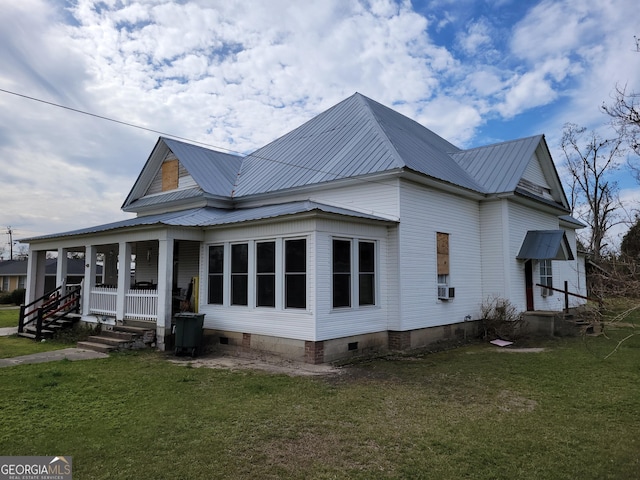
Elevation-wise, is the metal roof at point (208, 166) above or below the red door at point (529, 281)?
above

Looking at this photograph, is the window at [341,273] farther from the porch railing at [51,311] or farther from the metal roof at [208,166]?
the porch railing at [51,311]

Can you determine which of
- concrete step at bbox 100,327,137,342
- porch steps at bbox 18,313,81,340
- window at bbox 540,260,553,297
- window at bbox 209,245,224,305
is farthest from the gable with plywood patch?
window at bbox 540,260,553,297

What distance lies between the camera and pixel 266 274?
39.3 ft

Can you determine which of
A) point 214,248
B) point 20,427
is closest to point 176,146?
point 214,248

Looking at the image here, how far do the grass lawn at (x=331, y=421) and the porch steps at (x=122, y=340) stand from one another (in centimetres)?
207

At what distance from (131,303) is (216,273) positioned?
9.88 ft

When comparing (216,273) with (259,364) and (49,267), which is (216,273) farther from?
(49,267)

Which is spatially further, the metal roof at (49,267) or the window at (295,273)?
the metal roof at (49,267)

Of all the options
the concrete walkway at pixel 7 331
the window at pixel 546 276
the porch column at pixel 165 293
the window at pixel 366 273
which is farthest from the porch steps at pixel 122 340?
the window at pixel 546 276

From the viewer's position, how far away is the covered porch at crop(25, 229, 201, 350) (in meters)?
12.8

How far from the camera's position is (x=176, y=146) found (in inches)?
721

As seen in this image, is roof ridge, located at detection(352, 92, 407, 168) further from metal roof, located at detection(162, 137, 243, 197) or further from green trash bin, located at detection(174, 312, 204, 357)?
green trash bin, located at detection(174, 312, 204, 357)

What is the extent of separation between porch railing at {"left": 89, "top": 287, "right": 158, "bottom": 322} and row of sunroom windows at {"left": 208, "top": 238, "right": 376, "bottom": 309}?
1.75m

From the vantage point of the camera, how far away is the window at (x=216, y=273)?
13.2 meters
